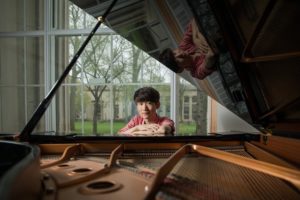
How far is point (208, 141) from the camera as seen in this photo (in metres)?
1.72

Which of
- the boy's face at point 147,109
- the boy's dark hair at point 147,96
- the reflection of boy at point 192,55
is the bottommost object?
the boy's face at point 147,109

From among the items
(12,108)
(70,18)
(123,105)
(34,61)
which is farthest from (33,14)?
(123,105)

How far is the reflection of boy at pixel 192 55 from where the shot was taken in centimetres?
161

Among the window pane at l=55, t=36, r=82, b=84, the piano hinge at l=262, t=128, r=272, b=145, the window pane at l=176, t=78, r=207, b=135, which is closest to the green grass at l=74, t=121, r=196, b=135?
the window pane at l=176, t=78, r=207, b=135

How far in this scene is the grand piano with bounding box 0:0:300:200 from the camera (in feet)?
3.25

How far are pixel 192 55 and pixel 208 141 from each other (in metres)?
0.56

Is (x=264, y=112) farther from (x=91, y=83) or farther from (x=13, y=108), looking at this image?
(x=13, y=108)

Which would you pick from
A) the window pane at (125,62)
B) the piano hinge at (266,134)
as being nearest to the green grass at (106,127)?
the window pane at (125,62)

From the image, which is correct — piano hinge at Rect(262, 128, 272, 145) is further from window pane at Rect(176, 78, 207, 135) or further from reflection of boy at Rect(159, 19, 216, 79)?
window pane at Rect(176, 78, 207, 135)

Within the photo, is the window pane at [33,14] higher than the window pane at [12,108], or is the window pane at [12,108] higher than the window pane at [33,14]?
the window pane at [33,14]

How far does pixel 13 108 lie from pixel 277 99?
4.56 meters

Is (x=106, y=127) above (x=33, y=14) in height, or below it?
below

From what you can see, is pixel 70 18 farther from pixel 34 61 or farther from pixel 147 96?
pixel 147 96

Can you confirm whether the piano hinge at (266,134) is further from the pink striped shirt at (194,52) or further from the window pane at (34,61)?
the window pane at (34,61)
